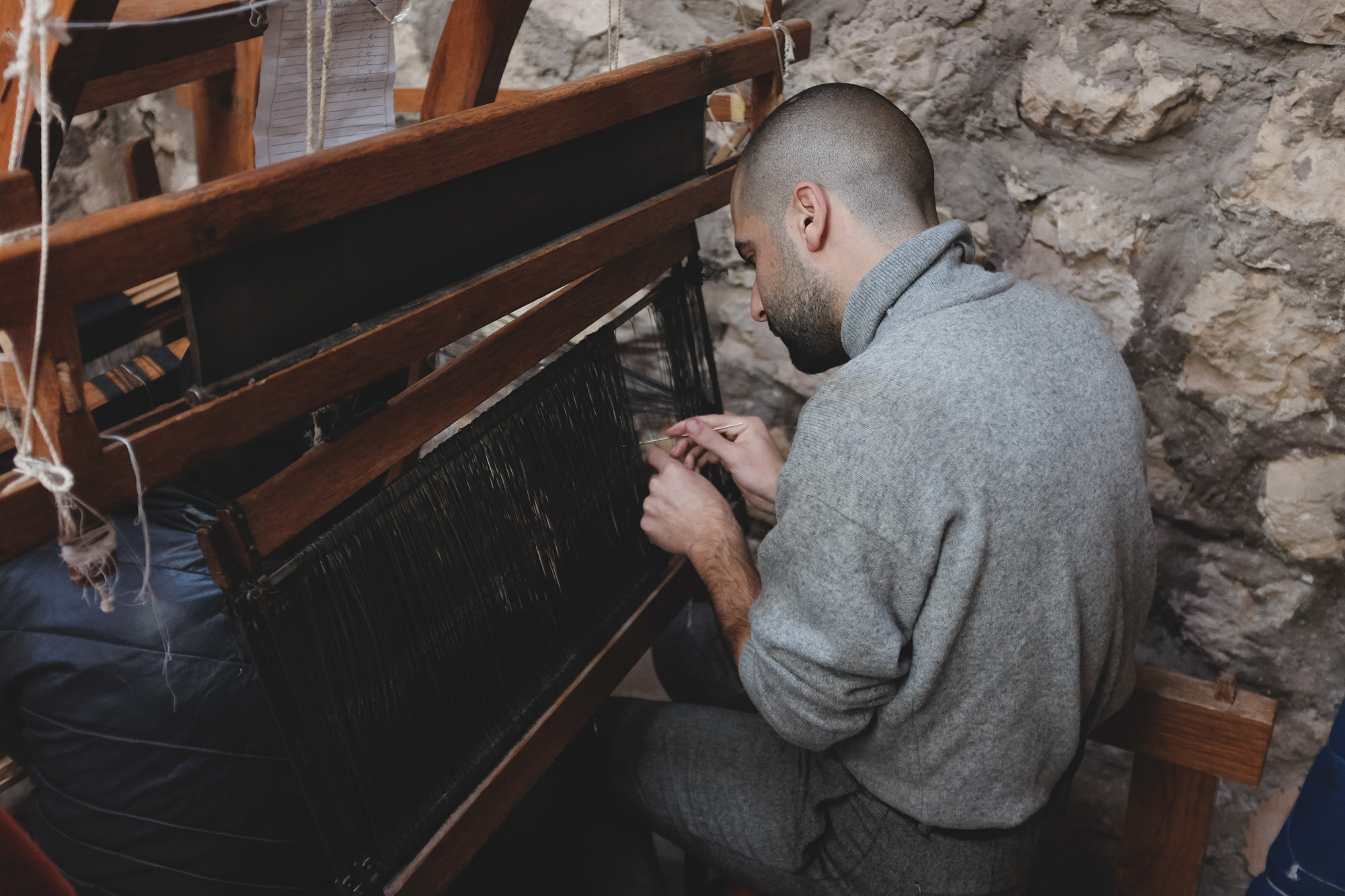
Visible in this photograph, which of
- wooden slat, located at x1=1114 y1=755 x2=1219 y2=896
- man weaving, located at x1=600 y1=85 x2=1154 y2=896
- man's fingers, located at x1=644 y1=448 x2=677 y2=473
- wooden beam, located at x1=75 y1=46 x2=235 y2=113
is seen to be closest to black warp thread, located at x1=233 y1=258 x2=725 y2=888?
man's fingers, located at x1=644 y1=448 x2=677 y2=473

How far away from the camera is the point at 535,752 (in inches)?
42.1

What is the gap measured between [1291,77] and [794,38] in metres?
0.64

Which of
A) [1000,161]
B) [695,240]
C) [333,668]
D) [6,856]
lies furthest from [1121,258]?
[6,856]

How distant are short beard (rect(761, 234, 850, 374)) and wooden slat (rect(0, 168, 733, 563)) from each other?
0.70 feet

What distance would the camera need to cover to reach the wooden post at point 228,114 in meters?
1.23

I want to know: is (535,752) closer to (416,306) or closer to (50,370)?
(416,306)

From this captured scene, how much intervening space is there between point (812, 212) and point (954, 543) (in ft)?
1.41

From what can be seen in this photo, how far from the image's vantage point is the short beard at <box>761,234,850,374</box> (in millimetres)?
1140

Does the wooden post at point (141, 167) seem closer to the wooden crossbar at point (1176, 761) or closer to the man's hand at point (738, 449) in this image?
the man's hand at point (738, 449)

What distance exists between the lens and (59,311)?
0.57 meters

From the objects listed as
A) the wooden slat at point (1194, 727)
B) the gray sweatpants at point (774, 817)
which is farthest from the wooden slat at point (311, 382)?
the wooden slat at point (1194, 727)

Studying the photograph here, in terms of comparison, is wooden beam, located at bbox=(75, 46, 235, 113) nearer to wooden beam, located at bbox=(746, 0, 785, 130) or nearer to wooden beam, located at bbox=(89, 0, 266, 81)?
wooden beam, located at bbox=(89, 0, 266, 81)

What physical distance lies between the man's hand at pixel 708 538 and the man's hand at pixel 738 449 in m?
0.05

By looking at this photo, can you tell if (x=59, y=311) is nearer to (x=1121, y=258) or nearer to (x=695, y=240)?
(x=695, y=240)
